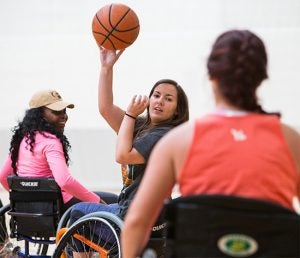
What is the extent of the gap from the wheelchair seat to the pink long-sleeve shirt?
0.24 feet

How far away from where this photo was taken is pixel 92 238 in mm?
3803

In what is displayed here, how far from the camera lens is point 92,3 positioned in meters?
9.05

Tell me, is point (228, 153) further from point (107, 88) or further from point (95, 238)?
point (95, 238)

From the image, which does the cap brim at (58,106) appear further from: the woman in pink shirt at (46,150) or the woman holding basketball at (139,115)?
the woman holding basketball at (139,115)

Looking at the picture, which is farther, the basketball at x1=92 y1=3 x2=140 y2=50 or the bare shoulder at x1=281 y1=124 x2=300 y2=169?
the basketball at x1=92 y1=3 x2=140 y2=50

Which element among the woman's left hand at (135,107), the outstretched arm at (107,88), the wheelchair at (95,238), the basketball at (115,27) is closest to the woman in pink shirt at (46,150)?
the wheelchair at (95,238)

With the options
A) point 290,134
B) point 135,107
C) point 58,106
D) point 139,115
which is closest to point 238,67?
point 290,134

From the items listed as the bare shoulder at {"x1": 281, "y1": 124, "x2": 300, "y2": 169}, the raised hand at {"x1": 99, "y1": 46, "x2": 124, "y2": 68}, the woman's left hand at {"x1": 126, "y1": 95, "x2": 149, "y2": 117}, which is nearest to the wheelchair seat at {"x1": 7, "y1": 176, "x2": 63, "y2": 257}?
the raised hand at {"x1": 99, "y1": 46, "x2": 124, "y2": 68}

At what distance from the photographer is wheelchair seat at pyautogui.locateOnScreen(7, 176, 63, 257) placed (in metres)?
4.23

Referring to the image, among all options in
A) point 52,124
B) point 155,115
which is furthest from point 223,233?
point 52,124

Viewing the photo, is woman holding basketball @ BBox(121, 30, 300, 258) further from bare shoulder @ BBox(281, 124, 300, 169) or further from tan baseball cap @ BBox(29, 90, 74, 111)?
tan baseball cap @ BBox(29, 90, 74, 111)

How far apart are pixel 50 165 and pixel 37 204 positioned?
234 millimetres

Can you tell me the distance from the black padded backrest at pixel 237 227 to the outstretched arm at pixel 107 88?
1913 millimetres

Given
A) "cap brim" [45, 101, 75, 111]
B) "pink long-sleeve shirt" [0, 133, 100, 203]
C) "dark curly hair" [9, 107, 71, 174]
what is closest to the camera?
"pink long-sleeve shirt" [0, 133, 100, 203]
